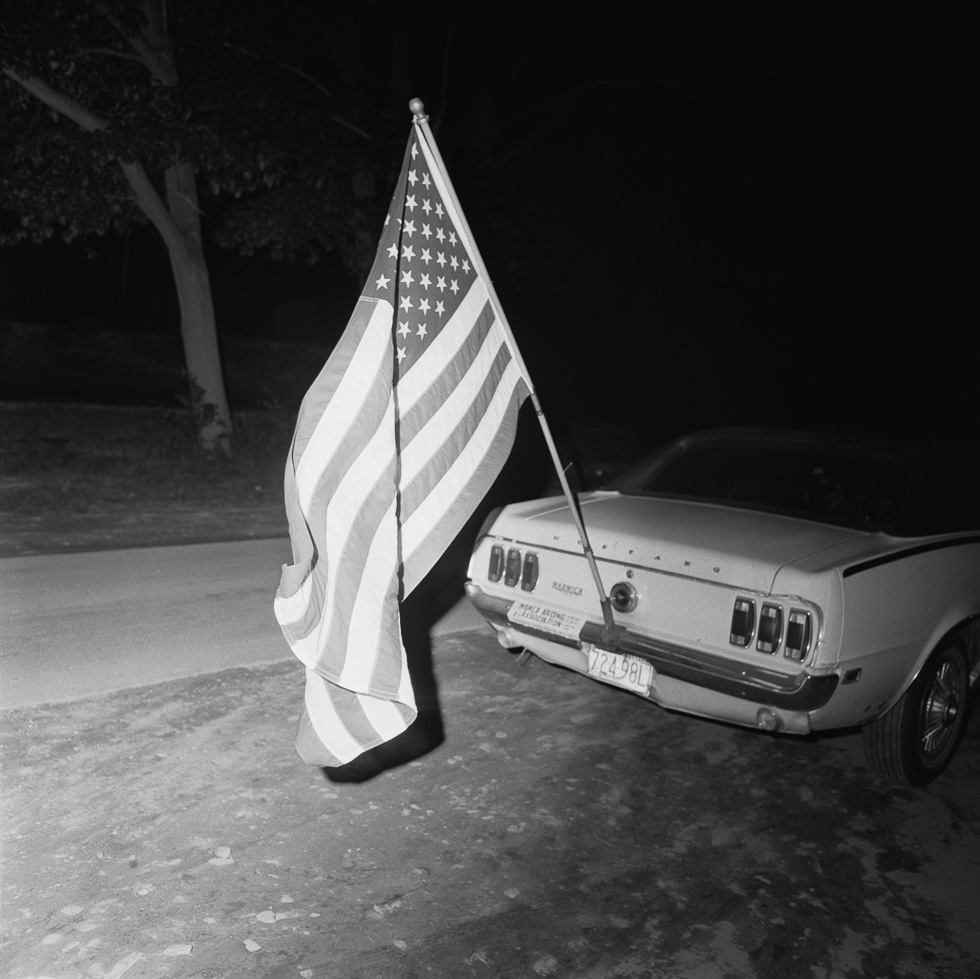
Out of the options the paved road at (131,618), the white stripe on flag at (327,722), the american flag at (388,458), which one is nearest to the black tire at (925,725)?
the american flag at (388,458)

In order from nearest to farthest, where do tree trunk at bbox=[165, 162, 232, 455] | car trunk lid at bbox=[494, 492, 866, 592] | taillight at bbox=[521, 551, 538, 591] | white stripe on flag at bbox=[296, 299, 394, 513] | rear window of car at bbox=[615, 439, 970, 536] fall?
white stripe on flag at bbox=[296, 299, 394, 513]
car trunk lid at bbox=[494, 492, 866, 592]
taillight at bbox=[521, 551, 538, 591]
rear window of car at bbox=[615, 439, 970, 536]
tree trunk at bbox=[165, 162, 232, 455]

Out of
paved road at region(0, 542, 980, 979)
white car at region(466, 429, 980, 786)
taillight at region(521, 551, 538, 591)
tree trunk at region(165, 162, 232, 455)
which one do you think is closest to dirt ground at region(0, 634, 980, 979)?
paved road at region(0, 542, 980, 979)

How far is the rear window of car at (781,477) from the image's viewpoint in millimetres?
5184

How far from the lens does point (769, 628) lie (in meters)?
4.18

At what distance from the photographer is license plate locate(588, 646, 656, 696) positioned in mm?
4484

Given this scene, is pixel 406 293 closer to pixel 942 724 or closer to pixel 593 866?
pixel 593 866

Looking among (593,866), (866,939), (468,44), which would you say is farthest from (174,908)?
(468,44)

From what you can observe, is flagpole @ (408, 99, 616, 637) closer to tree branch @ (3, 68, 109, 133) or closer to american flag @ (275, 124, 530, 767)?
american flag @ (275, 124, 530, 767)

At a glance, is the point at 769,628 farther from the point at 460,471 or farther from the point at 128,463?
the point at 128,463

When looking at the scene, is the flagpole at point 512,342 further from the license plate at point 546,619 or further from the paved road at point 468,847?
the paved road at point 468,847

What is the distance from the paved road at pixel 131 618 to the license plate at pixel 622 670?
2.07 metres

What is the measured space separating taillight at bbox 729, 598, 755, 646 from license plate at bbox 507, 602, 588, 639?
2.53ft

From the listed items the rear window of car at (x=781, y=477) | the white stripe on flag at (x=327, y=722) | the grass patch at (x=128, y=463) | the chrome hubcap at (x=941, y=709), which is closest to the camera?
the white stripe on flag at (x=327, y=722)

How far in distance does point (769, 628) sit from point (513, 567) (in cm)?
147
